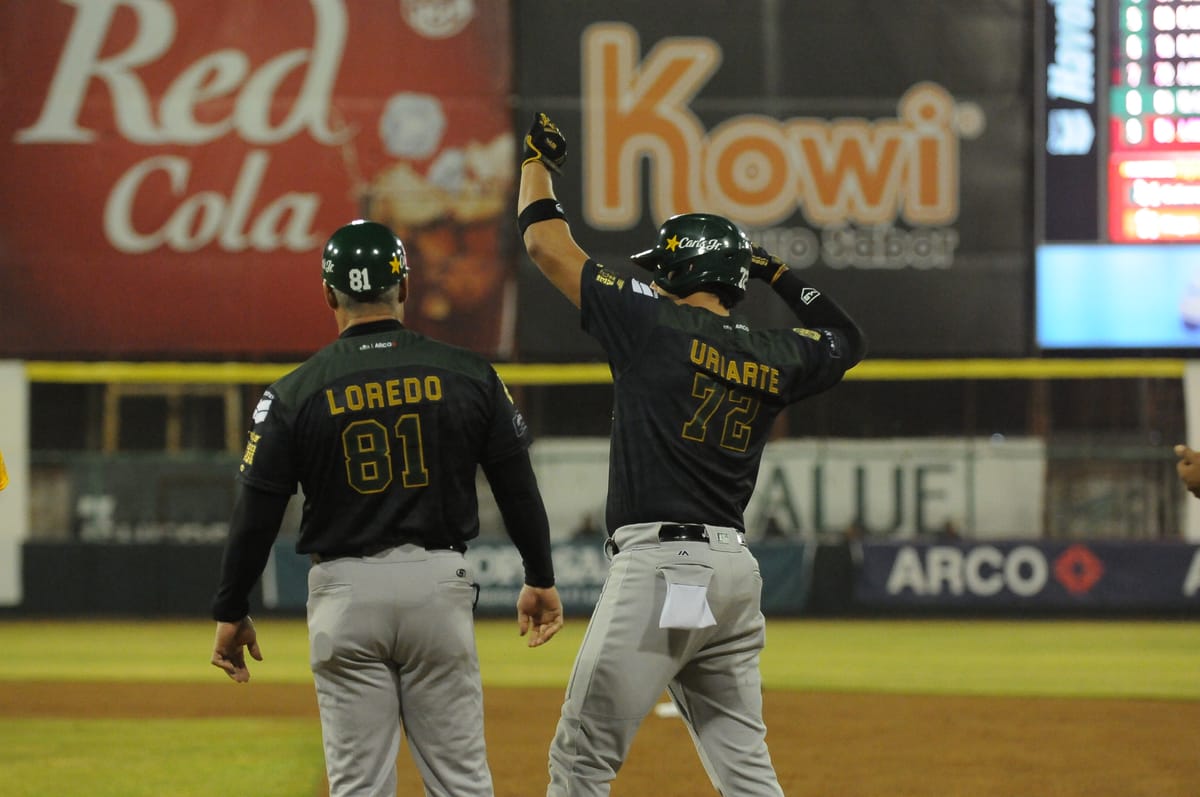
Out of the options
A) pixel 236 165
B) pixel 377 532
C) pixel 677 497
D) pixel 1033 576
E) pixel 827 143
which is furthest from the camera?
pixel 827 143

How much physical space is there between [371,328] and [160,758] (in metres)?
3.80

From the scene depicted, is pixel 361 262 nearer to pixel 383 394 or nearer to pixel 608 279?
pixel 383 394

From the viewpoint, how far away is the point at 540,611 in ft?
11.7

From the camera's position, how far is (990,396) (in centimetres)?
1794

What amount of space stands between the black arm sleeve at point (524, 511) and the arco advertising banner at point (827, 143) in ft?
36.2

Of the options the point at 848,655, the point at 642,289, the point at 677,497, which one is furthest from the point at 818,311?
the point at 848,655

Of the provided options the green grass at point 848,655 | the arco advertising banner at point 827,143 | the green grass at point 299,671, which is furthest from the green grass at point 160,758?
the arco advertising banner at point 827,143

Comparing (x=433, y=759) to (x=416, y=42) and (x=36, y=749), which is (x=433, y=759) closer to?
(x=36, y=749)

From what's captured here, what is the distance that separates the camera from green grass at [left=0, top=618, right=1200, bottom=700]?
375 inches

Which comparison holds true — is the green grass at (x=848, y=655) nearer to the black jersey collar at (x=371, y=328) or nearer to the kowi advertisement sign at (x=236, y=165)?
the kowi advertisement sign at (x=236, y=165)

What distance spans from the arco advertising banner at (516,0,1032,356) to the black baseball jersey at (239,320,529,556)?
36.8 ft

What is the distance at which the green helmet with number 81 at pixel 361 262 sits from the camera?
11.0 feet

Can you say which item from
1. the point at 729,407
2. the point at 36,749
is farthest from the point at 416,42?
the point at 729,407

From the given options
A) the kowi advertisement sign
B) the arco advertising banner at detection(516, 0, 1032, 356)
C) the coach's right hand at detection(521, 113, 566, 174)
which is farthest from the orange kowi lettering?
the coach's right hand at detection(521, 113, 566, 174)
